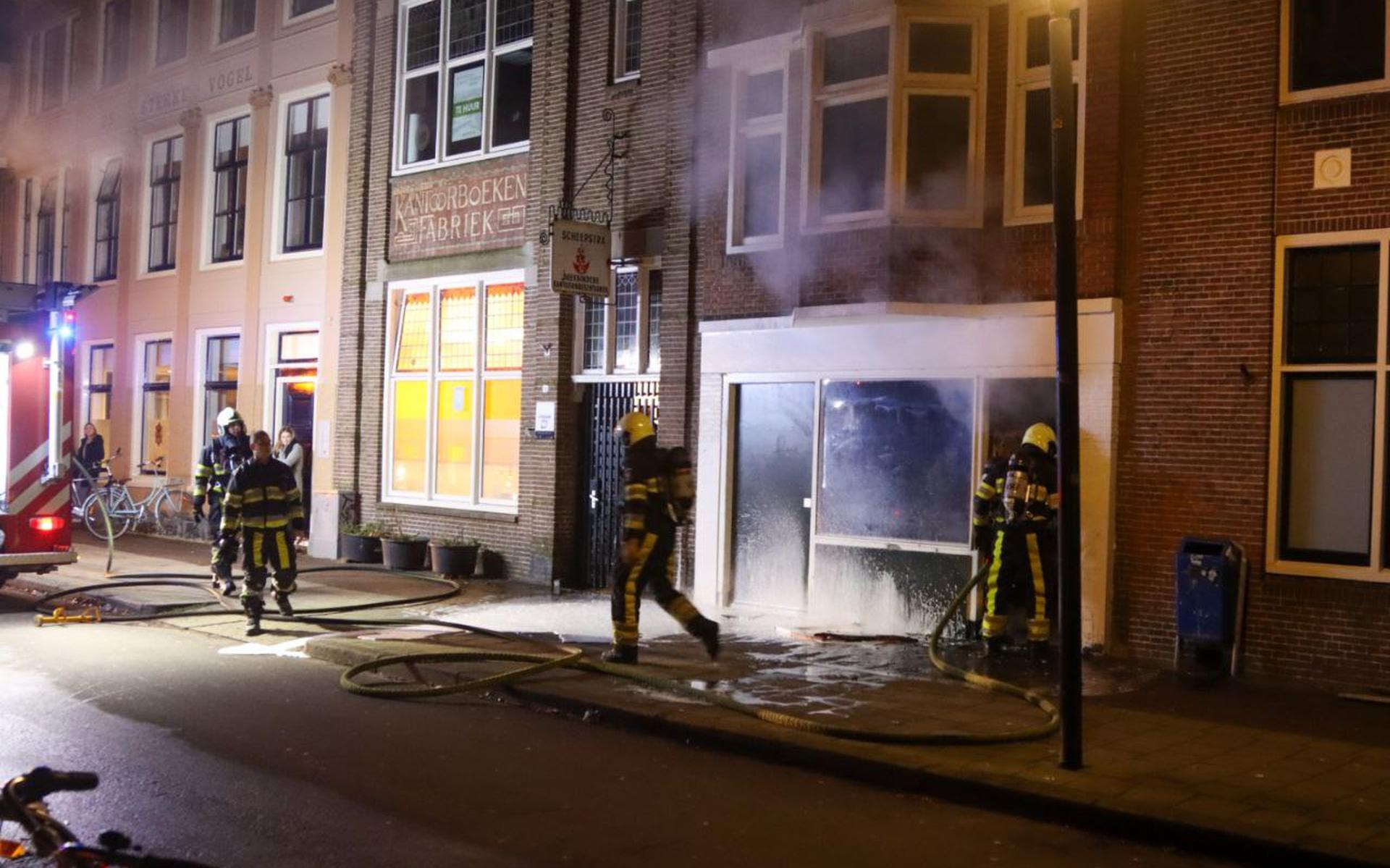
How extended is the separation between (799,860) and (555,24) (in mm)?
12311

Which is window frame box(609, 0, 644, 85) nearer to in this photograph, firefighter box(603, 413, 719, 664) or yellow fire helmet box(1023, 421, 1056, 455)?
firefighter box(603, 413, 719, 664)

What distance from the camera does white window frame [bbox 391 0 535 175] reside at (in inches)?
648

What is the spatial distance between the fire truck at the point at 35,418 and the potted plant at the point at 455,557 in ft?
14.6

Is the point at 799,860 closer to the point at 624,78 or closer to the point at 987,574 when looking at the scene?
the point at 987,574

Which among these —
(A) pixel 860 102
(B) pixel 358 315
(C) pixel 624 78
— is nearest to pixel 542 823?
(A) pixel 860 102

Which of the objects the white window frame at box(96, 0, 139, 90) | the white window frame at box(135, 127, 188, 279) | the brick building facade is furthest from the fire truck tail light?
the white window frame at box(96, 0, 139, 90)

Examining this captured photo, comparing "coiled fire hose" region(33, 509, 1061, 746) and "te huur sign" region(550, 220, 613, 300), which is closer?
"coiled fire hose" region(33, 509, 1061, 746)

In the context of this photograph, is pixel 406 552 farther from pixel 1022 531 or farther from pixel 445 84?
pixel 1022 531

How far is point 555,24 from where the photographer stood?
51.2ft

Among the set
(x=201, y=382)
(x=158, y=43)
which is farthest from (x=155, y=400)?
(x=158, y=43)

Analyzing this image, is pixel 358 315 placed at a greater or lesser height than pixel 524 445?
greater

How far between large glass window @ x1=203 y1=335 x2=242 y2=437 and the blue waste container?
15.6 m

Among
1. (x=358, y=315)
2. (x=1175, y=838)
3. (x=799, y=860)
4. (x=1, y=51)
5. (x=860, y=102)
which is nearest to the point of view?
(x=799, y=860)

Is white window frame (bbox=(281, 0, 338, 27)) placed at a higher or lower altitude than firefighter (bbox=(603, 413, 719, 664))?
higher
